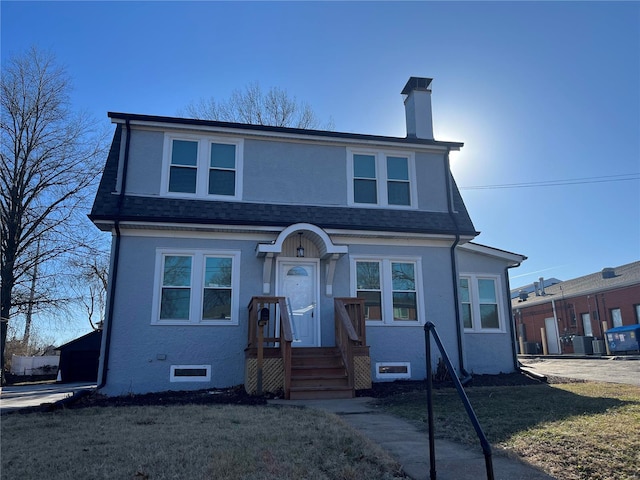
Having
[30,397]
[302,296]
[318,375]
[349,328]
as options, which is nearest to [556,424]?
[349,328]

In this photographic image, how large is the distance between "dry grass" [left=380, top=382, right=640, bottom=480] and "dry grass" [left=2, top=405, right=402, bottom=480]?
4.41 ft

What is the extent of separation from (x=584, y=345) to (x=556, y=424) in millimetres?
24971

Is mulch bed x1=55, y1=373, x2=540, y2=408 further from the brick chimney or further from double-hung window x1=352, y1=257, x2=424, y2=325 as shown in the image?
the brick chimney

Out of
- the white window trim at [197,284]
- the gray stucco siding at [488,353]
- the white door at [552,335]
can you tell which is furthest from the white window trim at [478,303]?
the white door at [552,335]

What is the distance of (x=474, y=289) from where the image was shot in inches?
481

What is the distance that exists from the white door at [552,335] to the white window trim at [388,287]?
25.0 metres

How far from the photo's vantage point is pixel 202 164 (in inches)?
429

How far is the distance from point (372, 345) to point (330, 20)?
7.48 m

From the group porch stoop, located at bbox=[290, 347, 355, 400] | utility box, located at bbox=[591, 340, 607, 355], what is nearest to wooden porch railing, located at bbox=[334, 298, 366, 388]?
porch stoop, located at bbox=[290, 347, 355, 400]

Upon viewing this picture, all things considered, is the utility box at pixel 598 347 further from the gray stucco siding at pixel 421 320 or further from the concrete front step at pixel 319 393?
the concrete front step at pixel 319 393

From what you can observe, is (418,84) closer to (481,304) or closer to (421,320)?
(481,304)

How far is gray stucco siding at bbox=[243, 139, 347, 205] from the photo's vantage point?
11.1 metres

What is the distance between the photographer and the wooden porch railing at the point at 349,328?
8.95 m

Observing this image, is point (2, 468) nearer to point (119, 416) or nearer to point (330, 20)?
point (119, 416)
